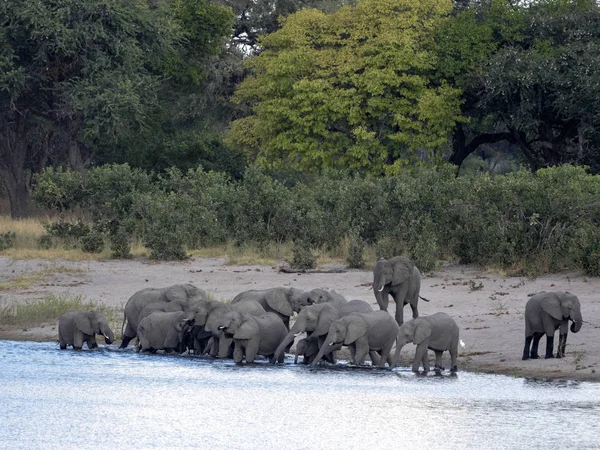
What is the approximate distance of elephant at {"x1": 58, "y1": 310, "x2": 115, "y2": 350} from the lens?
689 inches

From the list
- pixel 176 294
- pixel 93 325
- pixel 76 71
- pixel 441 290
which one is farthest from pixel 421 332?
pixel 76 71

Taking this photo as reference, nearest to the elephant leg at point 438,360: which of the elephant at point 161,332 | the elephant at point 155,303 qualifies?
the elephant at point 161,332

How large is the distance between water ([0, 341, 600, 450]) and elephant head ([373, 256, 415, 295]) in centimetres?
270

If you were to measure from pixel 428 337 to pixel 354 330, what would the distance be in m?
0.92

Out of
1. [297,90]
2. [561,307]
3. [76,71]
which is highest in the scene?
[76,71]

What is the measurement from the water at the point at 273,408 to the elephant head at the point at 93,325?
0.61m

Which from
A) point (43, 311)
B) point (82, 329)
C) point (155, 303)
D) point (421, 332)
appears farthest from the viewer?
point (43, 311)

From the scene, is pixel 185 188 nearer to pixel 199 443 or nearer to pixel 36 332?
pixel 36 332

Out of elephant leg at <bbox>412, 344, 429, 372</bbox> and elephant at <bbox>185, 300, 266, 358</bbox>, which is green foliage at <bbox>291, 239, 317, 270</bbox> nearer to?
elephant at <bbox>185, 300, 266, 358</bbox>

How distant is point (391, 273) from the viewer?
1841cm

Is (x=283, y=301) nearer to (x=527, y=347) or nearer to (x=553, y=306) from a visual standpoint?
(x=527, y=347)

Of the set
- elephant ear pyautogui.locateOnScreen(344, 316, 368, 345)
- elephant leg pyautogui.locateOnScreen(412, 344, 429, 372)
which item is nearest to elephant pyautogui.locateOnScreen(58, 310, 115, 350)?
elephant ear pyautogui.locateOnScreen(344, 316, 368, 345)

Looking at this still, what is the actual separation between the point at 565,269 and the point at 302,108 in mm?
22917

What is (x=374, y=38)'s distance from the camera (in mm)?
44875
